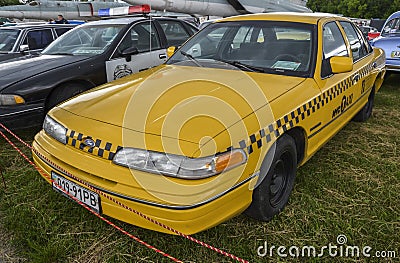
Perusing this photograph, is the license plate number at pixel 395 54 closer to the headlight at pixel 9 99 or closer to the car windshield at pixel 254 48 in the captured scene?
the car windshield at pixel 254 48

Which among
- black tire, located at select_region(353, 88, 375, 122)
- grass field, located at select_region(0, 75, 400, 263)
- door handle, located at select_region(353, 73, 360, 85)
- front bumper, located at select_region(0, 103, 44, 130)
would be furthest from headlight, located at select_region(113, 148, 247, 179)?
black tire, located at select_region(353, 88, 375, 122)

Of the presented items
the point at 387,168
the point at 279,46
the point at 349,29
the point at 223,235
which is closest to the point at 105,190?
the point at 223,235

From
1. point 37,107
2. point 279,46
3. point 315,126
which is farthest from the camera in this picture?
point 37,107

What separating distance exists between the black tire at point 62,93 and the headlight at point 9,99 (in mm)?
327

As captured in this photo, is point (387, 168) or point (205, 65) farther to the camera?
point (387, 168)

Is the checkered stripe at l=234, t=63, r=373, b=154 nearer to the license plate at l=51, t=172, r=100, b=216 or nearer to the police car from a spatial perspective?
the license plate at l=51, t=172, r=100, b=216

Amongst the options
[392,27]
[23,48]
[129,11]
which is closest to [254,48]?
[129,11]

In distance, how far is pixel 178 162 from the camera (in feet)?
5.80

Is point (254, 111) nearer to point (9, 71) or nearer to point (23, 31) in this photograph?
point (9, 71)

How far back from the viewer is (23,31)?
618 cm

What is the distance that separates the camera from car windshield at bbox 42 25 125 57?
4.48 metres

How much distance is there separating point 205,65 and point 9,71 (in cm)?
243

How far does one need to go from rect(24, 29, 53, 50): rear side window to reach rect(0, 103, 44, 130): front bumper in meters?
3.07

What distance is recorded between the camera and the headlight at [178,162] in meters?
1.76
